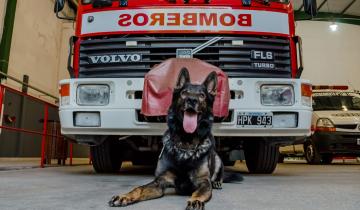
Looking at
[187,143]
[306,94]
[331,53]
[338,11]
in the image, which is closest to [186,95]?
[187,143]

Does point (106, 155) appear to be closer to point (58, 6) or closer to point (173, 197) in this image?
point (58, 6)

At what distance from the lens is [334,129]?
8.52m

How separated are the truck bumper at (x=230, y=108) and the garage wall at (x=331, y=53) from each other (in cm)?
1392

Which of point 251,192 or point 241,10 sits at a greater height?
point 241,10

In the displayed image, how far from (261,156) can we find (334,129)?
446 cm

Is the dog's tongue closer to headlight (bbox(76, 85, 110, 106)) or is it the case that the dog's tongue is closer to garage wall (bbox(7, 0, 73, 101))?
headlight (bbox(76, 85, 110, 106))

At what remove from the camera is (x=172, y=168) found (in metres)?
2.79

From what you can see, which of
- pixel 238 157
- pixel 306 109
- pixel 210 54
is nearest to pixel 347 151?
pixel 238 157

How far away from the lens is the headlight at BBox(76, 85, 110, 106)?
3.80 meters

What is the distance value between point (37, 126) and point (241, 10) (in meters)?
8.38

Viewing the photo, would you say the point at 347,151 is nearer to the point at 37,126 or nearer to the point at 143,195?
the point at 143,195

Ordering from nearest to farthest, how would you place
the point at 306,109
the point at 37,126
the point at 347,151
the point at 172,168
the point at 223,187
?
the point at 172,168, the point at 223,187, the point at 306,109, the point at 347,151, the point at 37,126

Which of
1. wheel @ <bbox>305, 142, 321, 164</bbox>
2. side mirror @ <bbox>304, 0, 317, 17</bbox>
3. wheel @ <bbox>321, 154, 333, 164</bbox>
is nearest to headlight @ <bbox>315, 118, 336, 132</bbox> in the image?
wheel @ <bbox>305, 142, 321, 164</bbox>

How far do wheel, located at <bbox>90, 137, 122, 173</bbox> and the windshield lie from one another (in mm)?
6074
